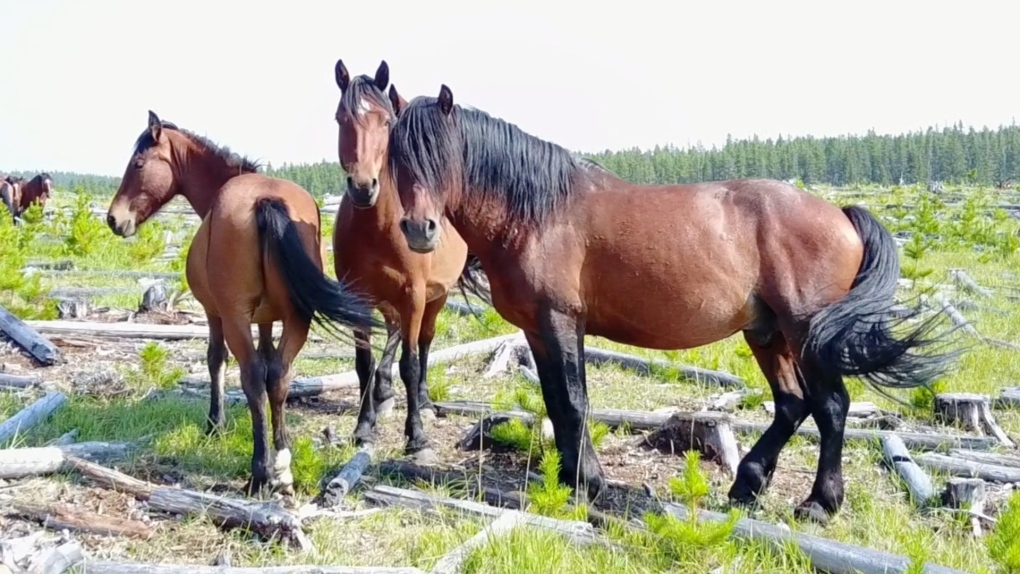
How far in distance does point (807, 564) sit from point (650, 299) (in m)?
1.56

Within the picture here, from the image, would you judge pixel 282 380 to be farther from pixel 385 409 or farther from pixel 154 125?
pixel 154 125

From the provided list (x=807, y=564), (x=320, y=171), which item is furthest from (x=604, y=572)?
(x=320, y=171)

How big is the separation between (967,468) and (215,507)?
4294mm

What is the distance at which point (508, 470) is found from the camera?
16.2ft

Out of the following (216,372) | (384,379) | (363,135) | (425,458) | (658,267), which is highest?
(363,135)

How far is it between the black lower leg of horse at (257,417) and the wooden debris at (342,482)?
35 centimetres

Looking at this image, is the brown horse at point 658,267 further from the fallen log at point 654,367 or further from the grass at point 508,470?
the fallen log at point 654,367

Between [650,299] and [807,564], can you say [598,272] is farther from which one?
[807,564]

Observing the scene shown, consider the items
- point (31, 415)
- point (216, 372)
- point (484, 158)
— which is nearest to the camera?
point (484, 158)

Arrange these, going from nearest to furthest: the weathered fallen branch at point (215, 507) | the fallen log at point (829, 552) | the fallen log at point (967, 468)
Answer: the fallen log at point (829, 552)
the weathered fallen branch at point (215, 507)
the fallen log at point (967, 468)

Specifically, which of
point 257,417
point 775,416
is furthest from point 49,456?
point 775,416

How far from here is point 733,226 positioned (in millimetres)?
4262

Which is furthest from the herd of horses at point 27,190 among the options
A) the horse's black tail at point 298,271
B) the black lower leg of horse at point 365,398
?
the horse's black tail at point 298,271

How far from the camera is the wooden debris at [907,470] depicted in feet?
14.1
